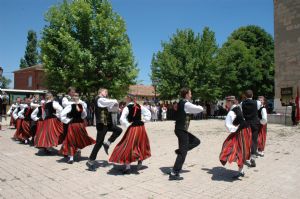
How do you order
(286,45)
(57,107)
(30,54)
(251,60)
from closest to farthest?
1. (57,107)
2. (286,45)
3. (251,60)
4. (30,54)

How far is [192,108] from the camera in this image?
621 cm

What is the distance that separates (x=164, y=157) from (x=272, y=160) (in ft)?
9.05

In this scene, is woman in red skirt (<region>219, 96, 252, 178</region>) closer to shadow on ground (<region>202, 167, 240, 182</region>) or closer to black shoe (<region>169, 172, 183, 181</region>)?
shadow on ground (<region>202, 167, 240, 182</region>)

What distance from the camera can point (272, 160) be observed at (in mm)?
8320

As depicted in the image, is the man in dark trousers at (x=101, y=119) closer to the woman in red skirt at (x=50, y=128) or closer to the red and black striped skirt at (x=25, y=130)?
the woman in red skirt at (x=50, y=128)

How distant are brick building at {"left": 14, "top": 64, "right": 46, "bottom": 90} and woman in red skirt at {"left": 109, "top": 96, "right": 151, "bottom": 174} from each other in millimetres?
48618

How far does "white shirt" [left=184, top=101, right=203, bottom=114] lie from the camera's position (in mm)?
6137

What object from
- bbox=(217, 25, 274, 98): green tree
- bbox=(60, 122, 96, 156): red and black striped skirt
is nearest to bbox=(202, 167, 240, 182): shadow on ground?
bbox=(60, 122, 96, 156): red and black striped skirt

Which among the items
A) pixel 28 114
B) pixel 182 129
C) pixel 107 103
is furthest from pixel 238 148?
pixel 28 114

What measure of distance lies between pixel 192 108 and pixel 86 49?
54.0 feet

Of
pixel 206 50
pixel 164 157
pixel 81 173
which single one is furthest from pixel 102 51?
pixel 81 173

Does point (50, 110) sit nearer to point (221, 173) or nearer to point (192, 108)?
point (192, 108)

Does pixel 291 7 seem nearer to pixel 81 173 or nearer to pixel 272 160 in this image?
pixel 272 160

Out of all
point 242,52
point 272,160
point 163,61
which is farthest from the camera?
point 242,52
